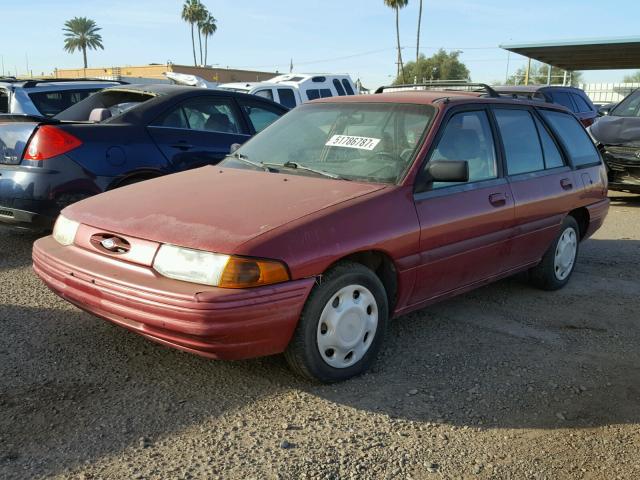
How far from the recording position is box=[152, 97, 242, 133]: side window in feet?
20.0

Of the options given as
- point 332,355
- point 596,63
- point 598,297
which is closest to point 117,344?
point 332,355

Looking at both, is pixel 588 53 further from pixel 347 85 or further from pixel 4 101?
pixel 4 101

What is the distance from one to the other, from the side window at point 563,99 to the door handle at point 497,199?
29.0 ft

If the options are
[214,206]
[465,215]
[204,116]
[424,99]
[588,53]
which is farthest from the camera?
[588,53]

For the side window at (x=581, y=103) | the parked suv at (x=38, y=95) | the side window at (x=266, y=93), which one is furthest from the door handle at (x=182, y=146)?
the side window at (x=581, y=103)

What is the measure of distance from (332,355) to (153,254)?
3.46 feet

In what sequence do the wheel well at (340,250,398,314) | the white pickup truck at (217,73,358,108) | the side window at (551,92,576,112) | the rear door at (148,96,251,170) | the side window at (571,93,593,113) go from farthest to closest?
1. the white pickup truck at (217,73,358,108)
2. the side window at (571,93,593,113)
3. the side window at (551,92,576,112)
4. the rear door at (148,96,251,170)
5. the wheel well at (340,250,398,314)

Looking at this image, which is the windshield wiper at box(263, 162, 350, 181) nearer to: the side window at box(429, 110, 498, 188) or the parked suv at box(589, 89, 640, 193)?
the side window at box(429, 110, 498, 188)

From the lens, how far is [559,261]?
520cm

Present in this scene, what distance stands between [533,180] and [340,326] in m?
2.23

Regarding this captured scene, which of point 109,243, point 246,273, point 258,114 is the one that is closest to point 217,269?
point 246,273

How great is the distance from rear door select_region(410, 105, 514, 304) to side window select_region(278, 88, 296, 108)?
9.63m

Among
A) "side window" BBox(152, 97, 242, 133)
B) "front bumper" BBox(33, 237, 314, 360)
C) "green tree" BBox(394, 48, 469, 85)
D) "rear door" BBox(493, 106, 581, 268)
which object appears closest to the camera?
"front bumper" BBox(33, 237, 314, 360)

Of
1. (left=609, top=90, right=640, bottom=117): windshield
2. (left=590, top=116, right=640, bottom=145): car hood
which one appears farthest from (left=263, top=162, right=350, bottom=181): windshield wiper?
(left=609, top=90, right=640, bottom=117): windshield
